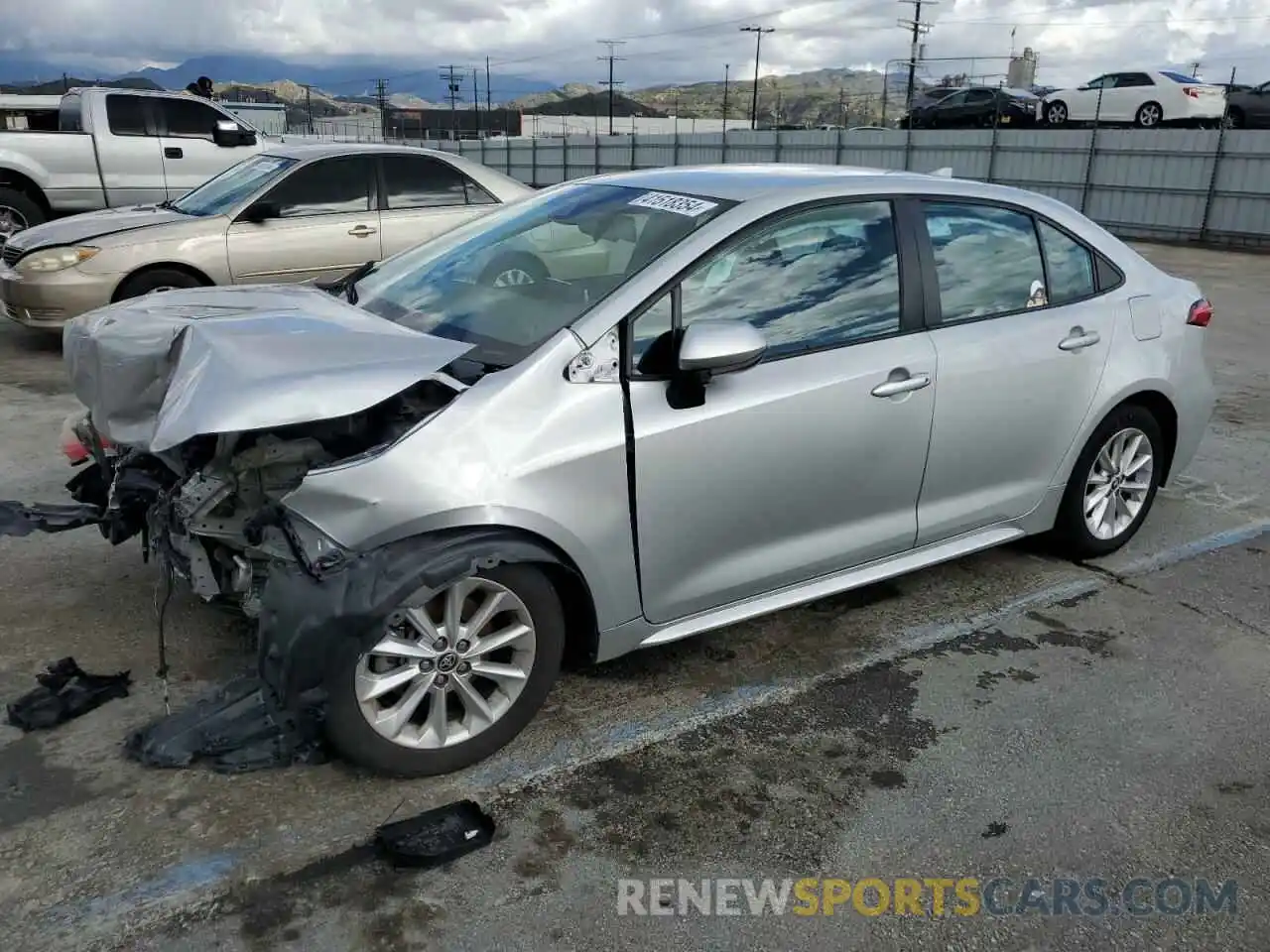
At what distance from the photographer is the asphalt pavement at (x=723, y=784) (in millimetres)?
2387

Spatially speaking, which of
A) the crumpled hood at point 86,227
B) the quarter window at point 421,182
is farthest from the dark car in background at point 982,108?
the crumpled hood at point 86,227

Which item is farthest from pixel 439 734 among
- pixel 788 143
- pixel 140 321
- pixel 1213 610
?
pixel 788 143

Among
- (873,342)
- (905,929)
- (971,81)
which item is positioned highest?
(971,81)

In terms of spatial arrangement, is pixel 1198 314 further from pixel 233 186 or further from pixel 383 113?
pixel 383 113

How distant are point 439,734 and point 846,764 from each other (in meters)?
1.19

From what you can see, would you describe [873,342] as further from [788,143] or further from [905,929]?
[788,143]

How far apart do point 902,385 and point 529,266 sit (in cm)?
135

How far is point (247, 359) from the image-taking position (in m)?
2.82

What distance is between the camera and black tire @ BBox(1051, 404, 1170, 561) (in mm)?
4234

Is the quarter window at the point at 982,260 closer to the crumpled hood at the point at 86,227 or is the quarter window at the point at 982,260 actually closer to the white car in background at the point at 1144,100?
the crumpled hood at the point at 86,227

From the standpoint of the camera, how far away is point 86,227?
748 cm

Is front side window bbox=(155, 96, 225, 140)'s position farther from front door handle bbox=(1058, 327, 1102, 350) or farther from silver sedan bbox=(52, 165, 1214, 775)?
front door handle bbox=(1058, 327, 1102, 350)

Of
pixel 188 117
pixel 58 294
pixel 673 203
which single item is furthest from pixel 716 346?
pixel 188 117

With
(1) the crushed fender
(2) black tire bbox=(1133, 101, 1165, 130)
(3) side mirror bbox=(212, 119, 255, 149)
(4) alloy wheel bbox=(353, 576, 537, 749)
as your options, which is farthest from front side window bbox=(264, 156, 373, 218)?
(2) black tire bbox=(1133, 101, 1165, 130)
